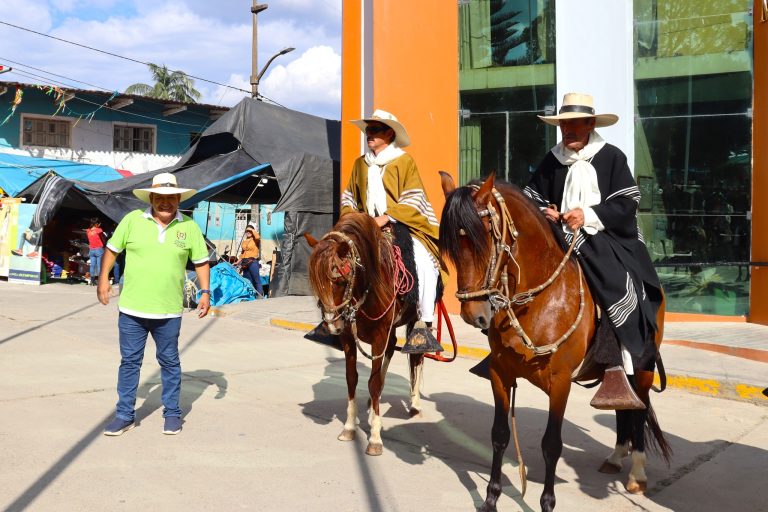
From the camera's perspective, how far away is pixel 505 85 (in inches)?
536

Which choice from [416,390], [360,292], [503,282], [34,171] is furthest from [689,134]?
[34,171]

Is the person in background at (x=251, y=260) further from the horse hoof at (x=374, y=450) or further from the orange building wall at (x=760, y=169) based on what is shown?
the horse hoof at (x=374, y=450)

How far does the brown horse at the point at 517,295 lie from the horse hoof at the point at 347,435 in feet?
5.78

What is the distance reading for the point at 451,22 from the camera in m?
13.9

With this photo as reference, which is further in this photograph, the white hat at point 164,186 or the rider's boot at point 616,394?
the white hat at point 164,186

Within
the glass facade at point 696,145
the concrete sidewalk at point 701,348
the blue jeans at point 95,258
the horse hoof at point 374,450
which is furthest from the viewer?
the blue jeans at point 95,258

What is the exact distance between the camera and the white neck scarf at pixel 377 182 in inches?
243

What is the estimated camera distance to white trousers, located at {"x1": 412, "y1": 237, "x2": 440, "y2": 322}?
20.1 ft

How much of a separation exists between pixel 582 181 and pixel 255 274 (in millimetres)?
13338

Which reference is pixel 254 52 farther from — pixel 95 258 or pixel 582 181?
pixel 582 181

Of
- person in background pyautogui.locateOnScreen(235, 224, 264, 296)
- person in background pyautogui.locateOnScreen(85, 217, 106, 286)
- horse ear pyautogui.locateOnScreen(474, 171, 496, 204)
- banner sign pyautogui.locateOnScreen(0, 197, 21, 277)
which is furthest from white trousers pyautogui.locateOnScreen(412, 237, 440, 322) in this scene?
banner sign pyautogui.locateOnScreen(0, 197, 21, 277)

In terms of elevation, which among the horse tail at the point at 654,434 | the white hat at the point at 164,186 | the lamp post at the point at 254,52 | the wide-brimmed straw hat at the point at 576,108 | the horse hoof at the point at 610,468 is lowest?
the horse hoof at the point at 610,468

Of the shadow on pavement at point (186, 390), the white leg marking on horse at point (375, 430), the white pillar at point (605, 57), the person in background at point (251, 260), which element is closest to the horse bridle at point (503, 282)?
the white leg marking on horse at point (375, 430)

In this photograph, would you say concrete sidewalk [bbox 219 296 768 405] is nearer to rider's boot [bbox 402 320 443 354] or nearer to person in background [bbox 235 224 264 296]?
rider's boot [bbox 402 320 443 354]
